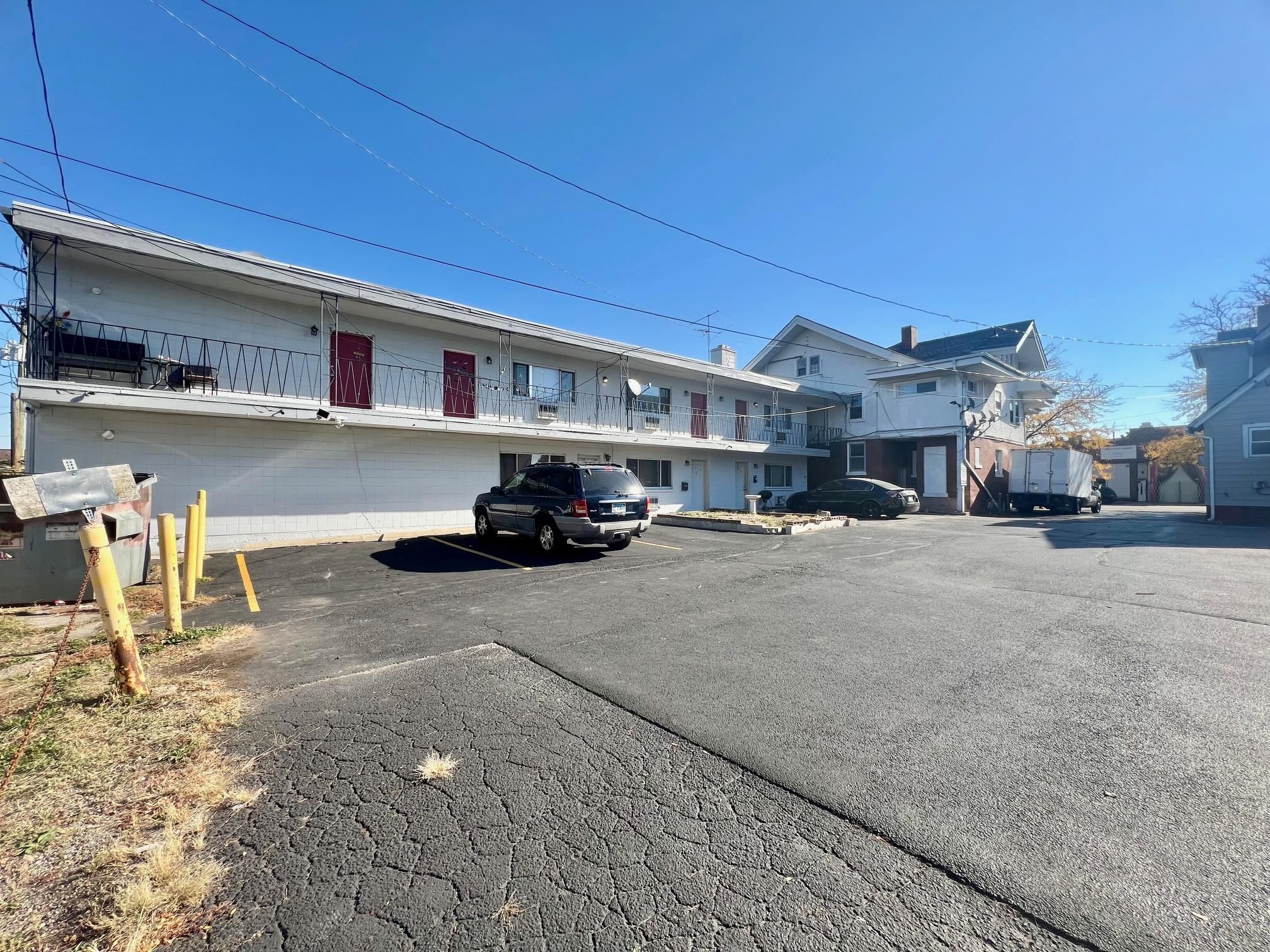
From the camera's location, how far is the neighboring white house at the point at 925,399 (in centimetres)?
2334

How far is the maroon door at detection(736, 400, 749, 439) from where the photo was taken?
940 inches

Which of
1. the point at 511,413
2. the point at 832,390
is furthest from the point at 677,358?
the point at 832,390

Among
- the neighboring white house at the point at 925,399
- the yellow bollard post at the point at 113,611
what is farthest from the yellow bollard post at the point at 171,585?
the neighboring white house at the point at 925,399

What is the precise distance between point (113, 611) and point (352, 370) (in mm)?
11195

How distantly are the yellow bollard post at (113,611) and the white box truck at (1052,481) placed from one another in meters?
27.9

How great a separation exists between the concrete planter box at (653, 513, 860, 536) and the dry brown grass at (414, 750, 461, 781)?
Result: 12054 mm

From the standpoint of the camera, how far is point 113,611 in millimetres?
3848

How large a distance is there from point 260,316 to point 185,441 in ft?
10.8

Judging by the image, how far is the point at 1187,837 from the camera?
8.00 feet

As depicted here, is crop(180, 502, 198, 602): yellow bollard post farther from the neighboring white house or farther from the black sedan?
the neighboring white house

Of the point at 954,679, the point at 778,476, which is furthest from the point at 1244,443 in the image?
the point at 954,679

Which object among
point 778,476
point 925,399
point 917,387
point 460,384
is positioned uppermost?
point 917,387

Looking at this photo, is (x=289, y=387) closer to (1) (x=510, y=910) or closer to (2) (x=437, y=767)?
(2) (x=437, y=767)

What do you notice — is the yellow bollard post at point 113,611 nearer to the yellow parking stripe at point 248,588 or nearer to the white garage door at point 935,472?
the yellow parking stripe at point 248,588
